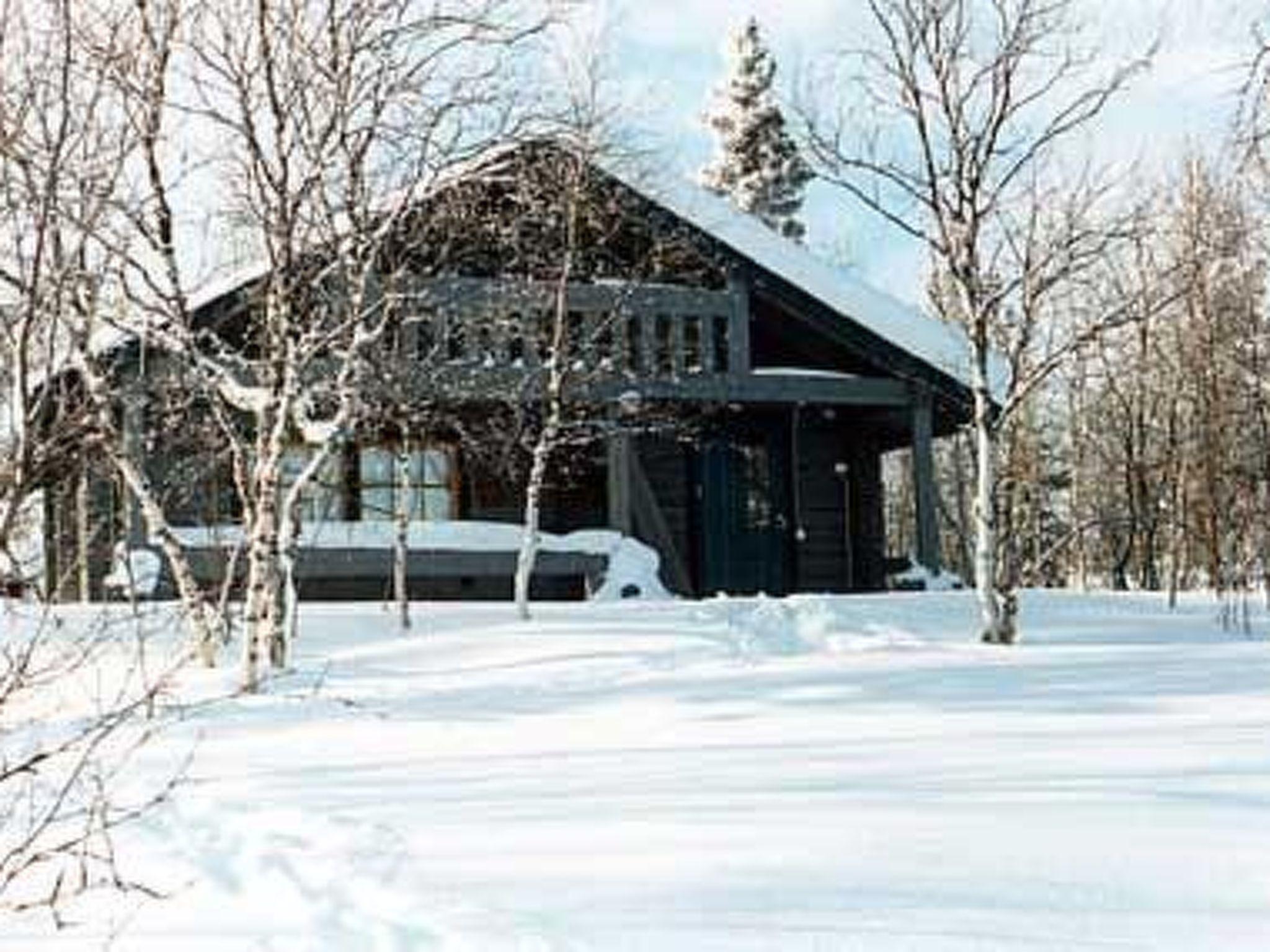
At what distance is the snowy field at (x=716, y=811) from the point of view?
481cm

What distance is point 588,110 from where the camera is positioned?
1747 cm

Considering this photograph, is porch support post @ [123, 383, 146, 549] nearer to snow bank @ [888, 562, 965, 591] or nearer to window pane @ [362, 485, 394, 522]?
window pane @ [362, 485, 394, 522]

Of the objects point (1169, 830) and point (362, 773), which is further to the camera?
point (362, 773)

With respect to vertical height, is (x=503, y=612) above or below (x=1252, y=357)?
below

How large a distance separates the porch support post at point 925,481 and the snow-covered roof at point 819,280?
65 cm

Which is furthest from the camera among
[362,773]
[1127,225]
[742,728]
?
[1127,225]

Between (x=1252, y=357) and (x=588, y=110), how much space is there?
17933 mm

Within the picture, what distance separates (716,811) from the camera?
6418 millimetres

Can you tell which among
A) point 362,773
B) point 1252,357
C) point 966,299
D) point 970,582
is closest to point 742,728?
Result: point 362,773

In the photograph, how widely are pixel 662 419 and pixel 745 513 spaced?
119 inches

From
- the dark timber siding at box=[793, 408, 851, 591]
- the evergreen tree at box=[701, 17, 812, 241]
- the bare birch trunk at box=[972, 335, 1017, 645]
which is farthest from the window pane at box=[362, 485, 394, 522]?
the evergreen tree at box=[701, 17, 812, 241]

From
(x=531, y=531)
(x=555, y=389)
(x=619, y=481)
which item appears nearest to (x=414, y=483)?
(x=619, y=481)

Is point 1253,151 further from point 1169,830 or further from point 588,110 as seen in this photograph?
point 588,110

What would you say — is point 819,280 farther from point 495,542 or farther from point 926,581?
point 495,542
